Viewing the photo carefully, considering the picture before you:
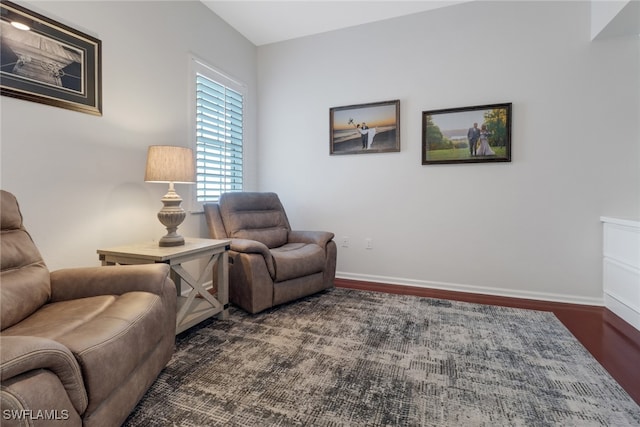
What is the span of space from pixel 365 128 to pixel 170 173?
2.07 meters

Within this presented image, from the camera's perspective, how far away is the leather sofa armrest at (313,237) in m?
3.02

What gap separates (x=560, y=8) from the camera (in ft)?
8.85

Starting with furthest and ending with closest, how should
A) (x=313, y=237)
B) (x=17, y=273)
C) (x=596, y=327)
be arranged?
(x=313, y=237) < (x=596, y=327) < (x=17, y=273)

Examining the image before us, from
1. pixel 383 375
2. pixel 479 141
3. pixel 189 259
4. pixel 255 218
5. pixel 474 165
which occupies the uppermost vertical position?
pixel 479 141

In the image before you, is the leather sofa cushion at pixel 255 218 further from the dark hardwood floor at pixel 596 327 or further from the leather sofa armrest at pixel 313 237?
the dark hardwood floor at pixel 596 327

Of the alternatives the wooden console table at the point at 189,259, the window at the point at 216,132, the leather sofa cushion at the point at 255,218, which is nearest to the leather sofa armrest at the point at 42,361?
the wooden console table at the point at 189,259

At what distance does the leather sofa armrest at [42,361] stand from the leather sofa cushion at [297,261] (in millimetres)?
1599

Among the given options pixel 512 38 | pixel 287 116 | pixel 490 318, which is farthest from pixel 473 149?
pixel 287 116

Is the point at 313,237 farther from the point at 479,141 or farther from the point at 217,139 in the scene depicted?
the point at 479,141

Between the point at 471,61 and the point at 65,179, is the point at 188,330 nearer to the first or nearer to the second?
the point at 65,179

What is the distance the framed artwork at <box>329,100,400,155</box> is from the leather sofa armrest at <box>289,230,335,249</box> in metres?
1.00

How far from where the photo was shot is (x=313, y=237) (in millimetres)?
3096

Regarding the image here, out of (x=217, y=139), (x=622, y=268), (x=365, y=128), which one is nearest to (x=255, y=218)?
(x=217, y=139)

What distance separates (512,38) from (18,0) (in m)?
3.63
